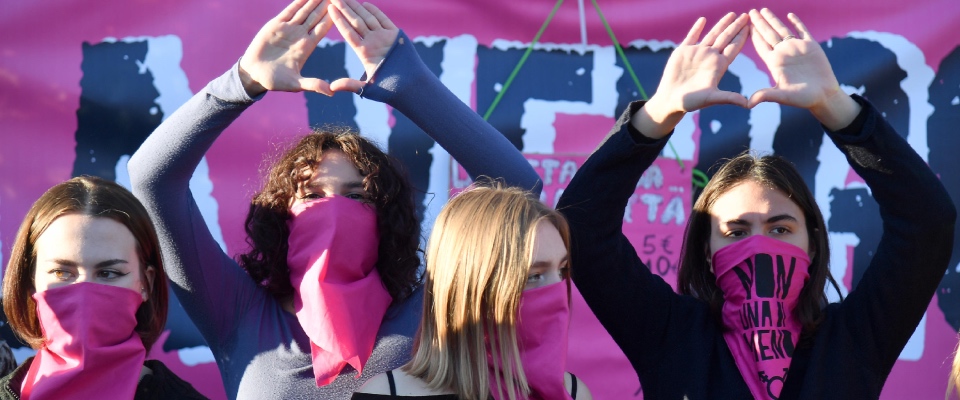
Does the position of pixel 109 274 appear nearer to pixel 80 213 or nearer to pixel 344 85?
pixel 80 213

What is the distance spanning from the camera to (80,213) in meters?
2.38

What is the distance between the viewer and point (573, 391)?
2223 millimetres

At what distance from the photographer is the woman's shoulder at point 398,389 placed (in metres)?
1.99

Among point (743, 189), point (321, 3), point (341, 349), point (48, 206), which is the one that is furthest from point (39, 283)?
point (743, 189)

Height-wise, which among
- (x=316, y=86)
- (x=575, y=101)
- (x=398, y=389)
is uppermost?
(x=575, y=101)

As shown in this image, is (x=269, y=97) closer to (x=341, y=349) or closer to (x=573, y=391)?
(x=341, y=349)

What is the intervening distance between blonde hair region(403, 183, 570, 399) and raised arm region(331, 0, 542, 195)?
506 mm

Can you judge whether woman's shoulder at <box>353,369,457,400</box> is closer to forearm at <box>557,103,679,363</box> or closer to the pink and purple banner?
forearm at <box>557,103,679,363</box>

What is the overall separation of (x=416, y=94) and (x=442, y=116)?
0.29 ft

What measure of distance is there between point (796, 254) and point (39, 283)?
1.73m

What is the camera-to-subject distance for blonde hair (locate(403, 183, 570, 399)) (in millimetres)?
2025

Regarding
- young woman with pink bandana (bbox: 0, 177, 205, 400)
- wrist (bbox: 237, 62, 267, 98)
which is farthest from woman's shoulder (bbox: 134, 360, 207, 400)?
wrist (bbox: 237, 62, 267, 98)

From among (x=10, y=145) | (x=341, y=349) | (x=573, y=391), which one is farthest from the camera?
(x=10, y=145)

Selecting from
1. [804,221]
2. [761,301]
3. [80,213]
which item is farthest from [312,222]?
[804,221]
